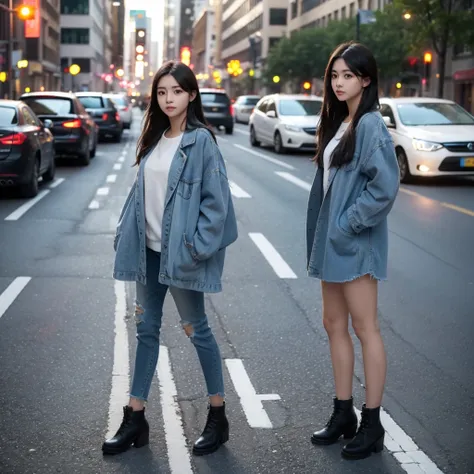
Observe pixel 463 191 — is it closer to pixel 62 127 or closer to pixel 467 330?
pixel 62 127

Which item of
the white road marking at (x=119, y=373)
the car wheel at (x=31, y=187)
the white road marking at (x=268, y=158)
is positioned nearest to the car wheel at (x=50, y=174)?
the car wheel at (x=31, y=187)

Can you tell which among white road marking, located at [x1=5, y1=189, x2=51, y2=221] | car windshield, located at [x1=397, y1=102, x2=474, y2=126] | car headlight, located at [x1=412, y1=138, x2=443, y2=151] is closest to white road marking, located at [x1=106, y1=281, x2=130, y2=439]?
white road marking, located at [x1=5, y1=189, x2=51, y2=221]

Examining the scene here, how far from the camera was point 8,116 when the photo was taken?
15352mm

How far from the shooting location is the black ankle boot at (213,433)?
434 centimetres

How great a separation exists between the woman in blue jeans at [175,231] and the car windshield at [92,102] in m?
28.0

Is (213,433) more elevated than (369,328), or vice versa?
(369,328)

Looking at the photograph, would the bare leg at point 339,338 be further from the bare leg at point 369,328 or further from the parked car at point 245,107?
the parked car at point 245,107

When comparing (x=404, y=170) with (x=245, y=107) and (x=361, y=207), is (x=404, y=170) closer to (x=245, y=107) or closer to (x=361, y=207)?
(x=361, y=207)

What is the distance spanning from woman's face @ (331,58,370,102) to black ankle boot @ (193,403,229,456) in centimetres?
149

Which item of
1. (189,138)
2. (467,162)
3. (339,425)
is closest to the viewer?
(189,138)

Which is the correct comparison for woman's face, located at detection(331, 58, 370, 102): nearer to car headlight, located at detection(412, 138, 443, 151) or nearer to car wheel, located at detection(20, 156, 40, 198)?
car wheel, located at detection(20, 156, 40, 198)

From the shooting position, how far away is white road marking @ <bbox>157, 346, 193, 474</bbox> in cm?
422

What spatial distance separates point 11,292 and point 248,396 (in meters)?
3.42

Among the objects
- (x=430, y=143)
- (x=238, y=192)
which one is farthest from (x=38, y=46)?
(x=238, y=192)
